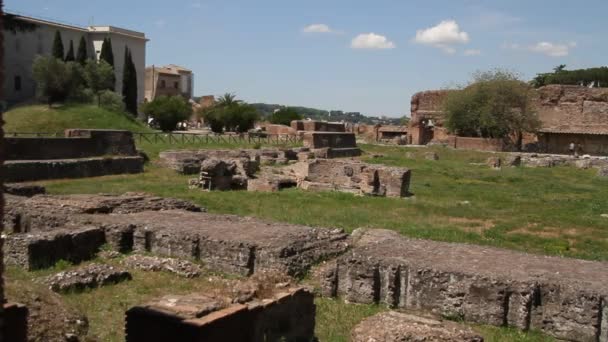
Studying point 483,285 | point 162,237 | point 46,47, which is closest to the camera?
point 483,285

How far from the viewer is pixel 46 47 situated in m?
54.8

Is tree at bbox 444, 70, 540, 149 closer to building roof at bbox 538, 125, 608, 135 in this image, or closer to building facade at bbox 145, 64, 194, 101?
building roof at bbox 538, 125, 608, 135

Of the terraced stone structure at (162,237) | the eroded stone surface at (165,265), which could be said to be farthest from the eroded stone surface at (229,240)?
the eroded stone surface at (165,265)

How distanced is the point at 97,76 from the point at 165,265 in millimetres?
41176

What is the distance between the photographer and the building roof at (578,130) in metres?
43.4

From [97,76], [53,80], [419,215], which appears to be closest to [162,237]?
[419,215]

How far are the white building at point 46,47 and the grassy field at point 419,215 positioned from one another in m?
33.2

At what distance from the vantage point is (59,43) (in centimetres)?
5147

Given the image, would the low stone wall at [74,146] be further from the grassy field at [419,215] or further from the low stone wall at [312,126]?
the low stone wall at [312,126]

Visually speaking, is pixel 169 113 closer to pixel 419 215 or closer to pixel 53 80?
pixel 53 80

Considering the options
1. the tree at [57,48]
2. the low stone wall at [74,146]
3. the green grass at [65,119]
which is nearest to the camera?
the low stone wall at [74,146]

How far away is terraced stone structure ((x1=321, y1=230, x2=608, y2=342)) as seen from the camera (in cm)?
645

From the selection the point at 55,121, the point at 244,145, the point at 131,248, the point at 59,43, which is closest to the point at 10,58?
the point at 59,43

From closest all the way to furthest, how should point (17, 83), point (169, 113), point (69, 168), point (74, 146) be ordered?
point (69, 168) < point (74, 146) < point (169, 113) < point (17, 83)
